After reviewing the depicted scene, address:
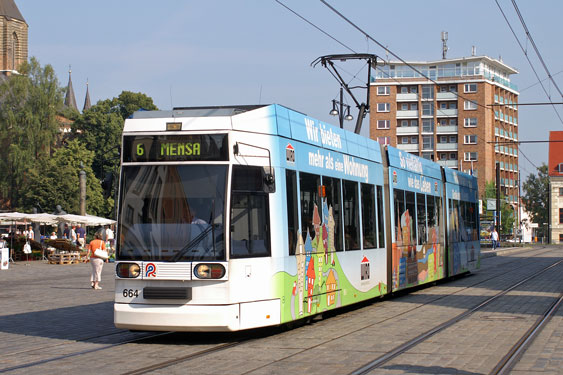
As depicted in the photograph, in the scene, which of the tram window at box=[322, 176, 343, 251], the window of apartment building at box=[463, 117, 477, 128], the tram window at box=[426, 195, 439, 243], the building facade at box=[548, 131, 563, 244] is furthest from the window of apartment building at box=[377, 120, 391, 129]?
the tram window at box=[322, 176, 343, 251]

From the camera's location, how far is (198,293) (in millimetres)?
10586

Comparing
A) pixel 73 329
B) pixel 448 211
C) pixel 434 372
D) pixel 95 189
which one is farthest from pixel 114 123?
pixel 434 372

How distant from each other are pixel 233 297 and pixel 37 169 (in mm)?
64909

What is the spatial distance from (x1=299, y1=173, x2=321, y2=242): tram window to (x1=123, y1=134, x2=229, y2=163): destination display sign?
1771 mm

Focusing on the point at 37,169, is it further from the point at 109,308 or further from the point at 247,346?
the point at 247,346

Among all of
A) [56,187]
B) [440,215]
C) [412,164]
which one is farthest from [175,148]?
[56,187]

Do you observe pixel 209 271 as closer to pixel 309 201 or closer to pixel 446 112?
pixel 309 201

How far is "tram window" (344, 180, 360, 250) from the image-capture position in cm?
1426

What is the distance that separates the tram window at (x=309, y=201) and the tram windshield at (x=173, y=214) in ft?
6.09

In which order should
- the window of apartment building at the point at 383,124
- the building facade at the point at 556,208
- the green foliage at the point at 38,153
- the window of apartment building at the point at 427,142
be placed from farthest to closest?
the window of apartment building at the point at 383,124
the window of apartment building at the point at 427,142
the building facade at the point at 556,208
the green foliage at the point at 38,153

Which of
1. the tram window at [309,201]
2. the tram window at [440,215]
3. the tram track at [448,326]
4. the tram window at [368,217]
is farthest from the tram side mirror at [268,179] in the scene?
the tram window at [440,215]

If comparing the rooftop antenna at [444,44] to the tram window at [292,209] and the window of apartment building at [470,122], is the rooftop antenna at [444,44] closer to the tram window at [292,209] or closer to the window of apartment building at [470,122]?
the window of apartment building at [470,122]

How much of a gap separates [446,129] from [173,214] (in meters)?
106

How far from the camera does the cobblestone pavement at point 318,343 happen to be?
9.02 meters
